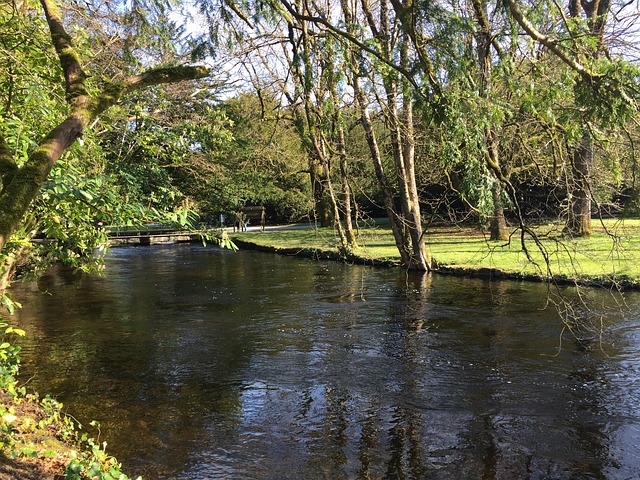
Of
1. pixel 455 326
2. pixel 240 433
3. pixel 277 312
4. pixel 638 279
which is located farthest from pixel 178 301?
pixel 638 279

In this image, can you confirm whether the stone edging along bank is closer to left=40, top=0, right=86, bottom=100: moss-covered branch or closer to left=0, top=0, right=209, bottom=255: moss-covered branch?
left=0, top=0, right=209, bottom=255: moss-covered branch

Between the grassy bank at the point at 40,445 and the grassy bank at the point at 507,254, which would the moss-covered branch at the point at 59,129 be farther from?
the grassy bank at the point at 507,254

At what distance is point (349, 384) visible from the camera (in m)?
7.92

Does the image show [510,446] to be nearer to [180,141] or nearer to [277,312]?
[277,312]

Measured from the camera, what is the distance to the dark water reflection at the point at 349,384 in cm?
568

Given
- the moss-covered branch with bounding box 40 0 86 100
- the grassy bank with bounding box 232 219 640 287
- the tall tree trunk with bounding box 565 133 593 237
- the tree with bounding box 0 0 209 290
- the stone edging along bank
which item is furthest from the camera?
the stone edging along bank

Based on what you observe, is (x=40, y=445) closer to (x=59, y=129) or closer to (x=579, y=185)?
(x=59, y=129)

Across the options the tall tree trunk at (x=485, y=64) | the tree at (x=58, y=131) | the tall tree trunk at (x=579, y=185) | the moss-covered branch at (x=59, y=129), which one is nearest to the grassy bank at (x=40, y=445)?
the tree at (x=58, y=131)

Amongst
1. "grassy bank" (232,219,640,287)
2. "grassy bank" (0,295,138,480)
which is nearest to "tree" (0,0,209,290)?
"grassy bank" (0,295,138,480)

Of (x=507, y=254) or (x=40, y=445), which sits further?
(x=507, y=254)

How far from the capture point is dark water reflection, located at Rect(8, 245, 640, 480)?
18.6 ft

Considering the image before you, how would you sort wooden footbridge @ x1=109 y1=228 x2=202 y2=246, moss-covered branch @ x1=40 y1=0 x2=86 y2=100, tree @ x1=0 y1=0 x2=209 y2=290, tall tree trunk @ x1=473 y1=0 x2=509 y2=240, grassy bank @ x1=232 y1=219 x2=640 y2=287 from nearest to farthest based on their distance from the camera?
1. tree @ x1=0 y1=0 x2=209 y2=290
2. moss-covered branch @ x1=40 y1=0 x2=86 y2=100
3. tall tree trunk @ x1=473 y1=0 x2=509 y2=240
4. grassy bank @ x1=232 y1=219 x2=640 y2=287
5. wooden footbridge @ x1=109 y1=228 x2=202 y2=246

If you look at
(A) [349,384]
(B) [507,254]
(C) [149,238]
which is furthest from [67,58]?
(C) [149,238]

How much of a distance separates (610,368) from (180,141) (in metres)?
10.4
